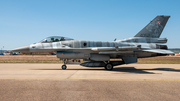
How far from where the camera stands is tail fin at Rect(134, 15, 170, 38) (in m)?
15.4

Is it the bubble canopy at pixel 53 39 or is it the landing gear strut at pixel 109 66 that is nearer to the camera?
the landing gear strut at pixel 109 66

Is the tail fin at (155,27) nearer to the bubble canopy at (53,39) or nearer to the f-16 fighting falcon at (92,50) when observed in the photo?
the f-16 fighting falcon at (92,50)

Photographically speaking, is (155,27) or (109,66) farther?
(155,27)

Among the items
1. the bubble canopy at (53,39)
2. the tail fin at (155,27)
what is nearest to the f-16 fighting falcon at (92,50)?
the bubble canopy at (53,39)

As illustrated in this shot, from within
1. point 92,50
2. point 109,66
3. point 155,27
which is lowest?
point 109,66

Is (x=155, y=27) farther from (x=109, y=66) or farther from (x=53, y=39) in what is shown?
(x=53, y=39)

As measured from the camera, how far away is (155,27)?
15.4 metres

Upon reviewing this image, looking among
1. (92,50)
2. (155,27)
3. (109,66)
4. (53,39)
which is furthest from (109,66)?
(155,27)

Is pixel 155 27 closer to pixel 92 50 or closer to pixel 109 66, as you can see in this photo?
pixel 109 66

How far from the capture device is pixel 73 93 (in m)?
5.29

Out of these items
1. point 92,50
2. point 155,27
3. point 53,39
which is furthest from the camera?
point 155,27

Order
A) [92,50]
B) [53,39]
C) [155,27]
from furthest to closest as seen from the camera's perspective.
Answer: [155,27] → [53,39] → [92,50]

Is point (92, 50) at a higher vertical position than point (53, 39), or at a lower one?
lower

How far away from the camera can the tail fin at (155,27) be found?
15.4 m
